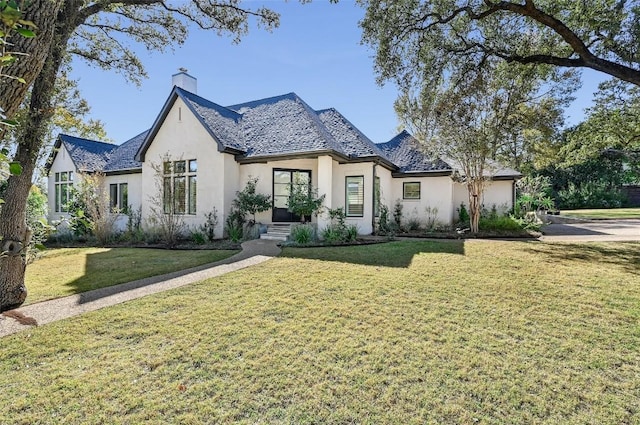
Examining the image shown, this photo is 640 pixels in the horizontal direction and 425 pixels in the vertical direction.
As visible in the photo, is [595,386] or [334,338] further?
[334,338]

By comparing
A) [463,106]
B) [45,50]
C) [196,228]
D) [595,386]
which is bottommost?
[595,386]

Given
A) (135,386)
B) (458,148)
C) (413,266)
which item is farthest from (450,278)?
(458,148)

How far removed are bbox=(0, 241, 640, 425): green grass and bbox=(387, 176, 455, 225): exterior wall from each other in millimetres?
11076

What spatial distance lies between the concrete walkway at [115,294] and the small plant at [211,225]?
14.6 ft

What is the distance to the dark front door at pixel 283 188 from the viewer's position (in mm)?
14914

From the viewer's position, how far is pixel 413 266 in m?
8.56

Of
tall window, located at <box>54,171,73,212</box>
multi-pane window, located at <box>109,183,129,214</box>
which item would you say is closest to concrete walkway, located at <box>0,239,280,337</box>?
multi-pane window, located at <box>109,183,129,214</box>

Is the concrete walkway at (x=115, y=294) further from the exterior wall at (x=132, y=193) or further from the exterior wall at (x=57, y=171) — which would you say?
the exterior wall at (x=57, y=171)

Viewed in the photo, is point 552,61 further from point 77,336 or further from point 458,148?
point 77,336

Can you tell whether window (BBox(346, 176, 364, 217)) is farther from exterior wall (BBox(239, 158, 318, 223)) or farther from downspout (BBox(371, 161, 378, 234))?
exterior wall (BBox(239, 158, 318, 223))

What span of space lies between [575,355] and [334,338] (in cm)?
318

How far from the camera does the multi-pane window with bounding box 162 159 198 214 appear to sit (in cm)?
1485

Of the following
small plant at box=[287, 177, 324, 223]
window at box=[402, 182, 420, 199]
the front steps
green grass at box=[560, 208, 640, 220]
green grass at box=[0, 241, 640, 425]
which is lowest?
green grass at box=[0, 241, 640, 425]

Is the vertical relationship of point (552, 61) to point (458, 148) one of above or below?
above
